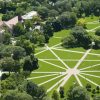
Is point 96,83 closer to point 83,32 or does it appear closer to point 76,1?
point 83,32

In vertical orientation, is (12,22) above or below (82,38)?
above

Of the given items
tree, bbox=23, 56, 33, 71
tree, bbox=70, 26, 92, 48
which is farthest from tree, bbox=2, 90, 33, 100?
tree, bbox=70, 26, 92, 48

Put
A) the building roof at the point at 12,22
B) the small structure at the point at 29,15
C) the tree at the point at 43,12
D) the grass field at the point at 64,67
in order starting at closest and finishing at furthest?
the grass field at the point at 64,67
the building roof at the point at 12,22
the small structure at the point at 29,15
the tree at the point at 43,12

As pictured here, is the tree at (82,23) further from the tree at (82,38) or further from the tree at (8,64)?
the tree at (8,64)

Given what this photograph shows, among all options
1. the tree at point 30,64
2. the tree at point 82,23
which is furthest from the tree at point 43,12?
the tree at point 30,64

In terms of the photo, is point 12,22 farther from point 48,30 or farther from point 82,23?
point 82,23

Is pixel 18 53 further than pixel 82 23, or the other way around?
pixel 82 23

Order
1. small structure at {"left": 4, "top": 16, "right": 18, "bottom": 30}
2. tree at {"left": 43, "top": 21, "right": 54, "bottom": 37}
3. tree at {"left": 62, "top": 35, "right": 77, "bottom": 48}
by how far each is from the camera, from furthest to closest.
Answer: small structure at {"left": 4, "top": 16, "right": 18, "bottom": 30} < tree at {"left": 43, "top": 21, "right": 54, "bottom": 37} < tree at {"left": 62, "top": 35, "right": 77, "bottom": 48}

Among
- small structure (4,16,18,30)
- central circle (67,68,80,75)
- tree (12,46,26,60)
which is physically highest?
small structure (4,16,18,30)

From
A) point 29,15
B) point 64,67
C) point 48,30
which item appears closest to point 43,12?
point 29,15

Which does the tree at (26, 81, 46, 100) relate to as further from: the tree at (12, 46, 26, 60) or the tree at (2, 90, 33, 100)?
the tree at (12, 46, 26, 60)
